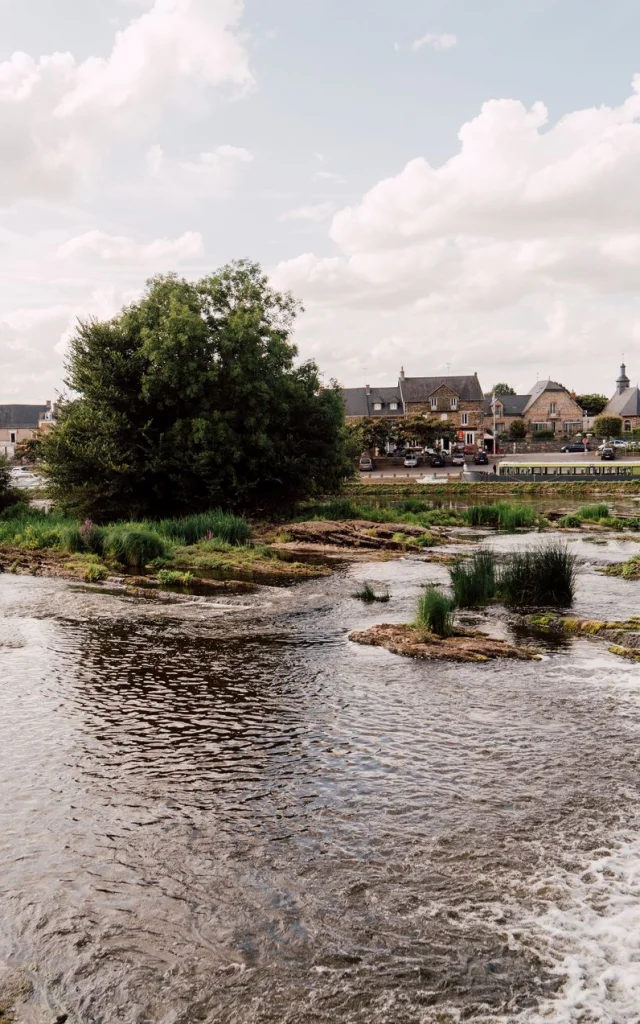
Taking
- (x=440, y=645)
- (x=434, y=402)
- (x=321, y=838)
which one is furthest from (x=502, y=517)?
(x=434, y=402)

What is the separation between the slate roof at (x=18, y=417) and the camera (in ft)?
513

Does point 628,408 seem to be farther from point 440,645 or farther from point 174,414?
point 440,645

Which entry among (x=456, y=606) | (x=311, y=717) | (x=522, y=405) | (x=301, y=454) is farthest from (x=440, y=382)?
(x=311, y=717)

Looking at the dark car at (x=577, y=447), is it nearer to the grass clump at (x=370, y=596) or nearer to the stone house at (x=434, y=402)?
the stone house at (x=434, y=402)

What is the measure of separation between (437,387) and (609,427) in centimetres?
2432

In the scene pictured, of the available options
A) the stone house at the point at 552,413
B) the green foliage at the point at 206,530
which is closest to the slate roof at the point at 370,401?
the stone house at the point at 552,413

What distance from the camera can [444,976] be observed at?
227 inches

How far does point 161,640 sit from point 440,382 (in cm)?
10116

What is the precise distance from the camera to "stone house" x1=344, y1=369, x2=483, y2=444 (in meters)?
110

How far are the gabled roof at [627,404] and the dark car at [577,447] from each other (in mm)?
20101

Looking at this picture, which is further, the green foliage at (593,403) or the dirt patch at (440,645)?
the green foliage at (593,403)

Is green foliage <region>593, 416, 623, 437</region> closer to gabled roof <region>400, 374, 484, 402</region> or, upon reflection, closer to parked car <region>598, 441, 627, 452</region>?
parked car <region>598, 441, 627, 452</region>

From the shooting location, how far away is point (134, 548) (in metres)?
25.2

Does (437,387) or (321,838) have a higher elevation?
(437,387)
